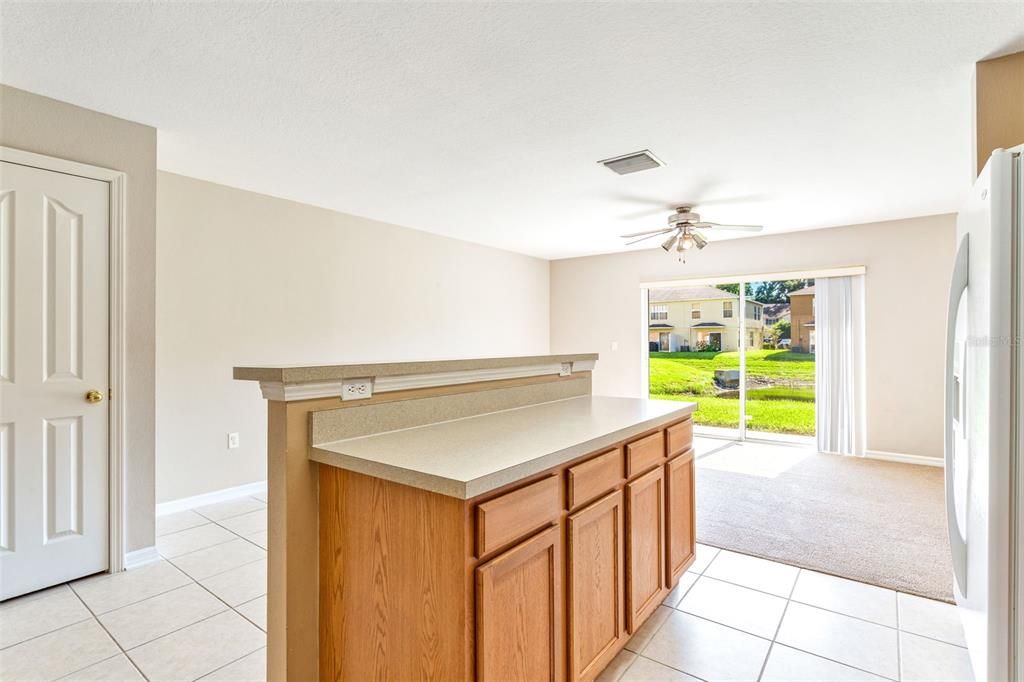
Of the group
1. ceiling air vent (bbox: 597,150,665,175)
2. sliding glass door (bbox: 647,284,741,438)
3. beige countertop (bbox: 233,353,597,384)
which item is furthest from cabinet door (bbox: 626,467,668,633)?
sliding glass door (bbox: 647,284,741,438)

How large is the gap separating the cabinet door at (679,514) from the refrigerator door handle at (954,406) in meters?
0.93

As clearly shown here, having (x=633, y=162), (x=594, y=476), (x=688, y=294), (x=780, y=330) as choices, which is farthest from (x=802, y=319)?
(x=594, y=476)

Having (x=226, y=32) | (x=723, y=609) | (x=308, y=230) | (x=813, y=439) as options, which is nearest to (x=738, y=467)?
(x=813, y=439)

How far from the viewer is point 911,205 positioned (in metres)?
4.36

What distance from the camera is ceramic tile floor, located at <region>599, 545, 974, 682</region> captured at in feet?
6.02

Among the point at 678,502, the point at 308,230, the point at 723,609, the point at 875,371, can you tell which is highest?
the point at 308,230

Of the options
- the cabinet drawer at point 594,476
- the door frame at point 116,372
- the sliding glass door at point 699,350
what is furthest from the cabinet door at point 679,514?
the sliding glass door at point 699,350

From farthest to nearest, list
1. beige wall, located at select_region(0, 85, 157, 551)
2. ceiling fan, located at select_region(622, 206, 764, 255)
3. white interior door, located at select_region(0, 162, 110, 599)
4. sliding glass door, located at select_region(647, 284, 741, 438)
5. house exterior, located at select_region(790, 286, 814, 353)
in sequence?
sliding glass door, located at select_region(647, 284, 741, 438) < house exterior, located at select_region(790, 286, 814, 353) < ceiling fan, located at select_region(622, 206, 764, 255) < beige wall, located at select_region(0, 85, 157, 551) < white interior door, located at select_region(0, 162, 110, 599)

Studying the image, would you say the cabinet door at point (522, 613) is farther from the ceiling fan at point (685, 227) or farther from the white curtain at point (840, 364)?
the white curtain at point (840, 364)

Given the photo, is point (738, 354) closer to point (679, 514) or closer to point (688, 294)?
point (688, 294)

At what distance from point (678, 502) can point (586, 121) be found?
2.00 meters

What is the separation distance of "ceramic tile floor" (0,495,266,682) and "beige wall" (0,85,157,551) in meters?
0.32

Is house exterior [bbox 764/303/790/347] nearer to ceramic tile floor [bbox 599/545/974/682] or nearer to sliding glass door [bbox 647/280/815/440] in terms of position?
sliding glass door [bbox 647/280/815/440]

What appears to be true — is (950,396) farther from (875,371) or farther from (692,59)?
(875,371)
